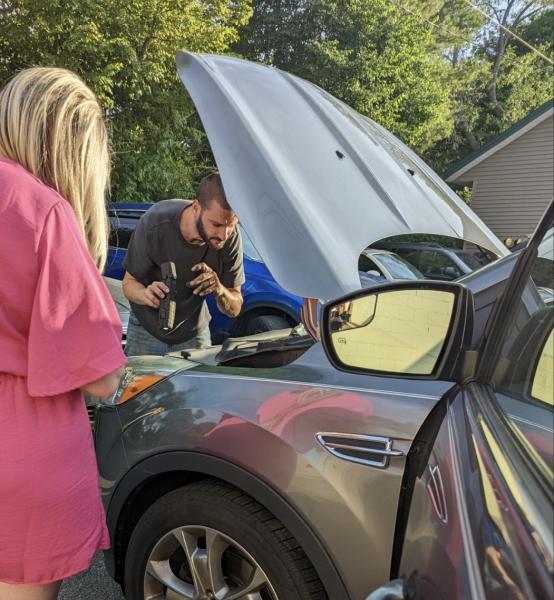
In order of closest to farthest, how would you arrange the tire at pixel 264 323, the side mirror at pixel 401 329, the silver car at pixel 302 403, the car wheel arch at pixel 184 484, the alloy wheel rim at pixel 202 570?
1. the side mirror at pixel 401 329
2. the silver car at pixel 302 403
3. the car wheel arch at pixel 184 484
4. the alloy wheel rim at pixel 202 570
5. the tire at pixel 264 323

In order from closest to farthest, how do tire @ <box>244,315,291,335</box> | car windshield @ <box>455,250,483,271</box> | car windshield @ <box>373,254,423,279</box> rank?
car windshield @ <box>455,250,483,271</box> < car windshield @ <box>373,254,423,279</box> < tire @ <box>244,315,291,335</box>

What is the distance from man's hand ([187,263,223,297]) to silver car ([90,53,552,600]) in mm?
916

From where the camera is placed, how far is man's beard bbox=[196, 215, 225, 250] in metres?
2.82

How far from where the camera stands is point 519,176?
0.96 meters

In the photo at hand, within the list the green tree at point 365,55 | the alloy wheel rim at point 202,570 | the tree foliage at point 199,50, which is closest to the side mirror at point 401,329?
the alloy wheel rim at point 202,570

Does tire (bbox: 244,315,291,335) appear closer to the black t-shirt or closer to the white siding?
the black t-shirt

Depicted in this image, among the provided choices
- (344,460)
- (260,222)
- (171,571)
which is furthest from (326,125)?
(171,571)

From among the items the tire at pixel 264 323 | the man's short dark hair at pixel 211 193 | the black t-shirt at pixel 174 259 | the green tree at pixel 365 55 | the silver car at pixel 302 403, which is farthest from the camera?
the green tree at pixel 365 55

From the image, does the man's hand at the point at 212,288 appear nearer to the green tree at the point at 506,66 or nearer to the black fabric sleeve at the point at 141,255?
the black fabric sleeve at the point at 141,255

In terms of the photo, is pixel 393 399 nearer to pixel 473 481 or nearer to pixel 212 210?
pixel 473 481

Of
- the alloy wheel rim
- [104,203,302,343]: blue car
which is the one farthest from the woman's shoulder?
[104,203,302,343]: blue car

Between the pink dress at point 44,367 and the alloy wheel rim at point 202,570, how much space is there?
1.70 feet

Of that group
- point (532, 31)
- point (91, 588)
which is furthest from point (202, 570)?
point (532, 31)

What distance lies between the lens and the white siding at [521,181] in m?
0.92
